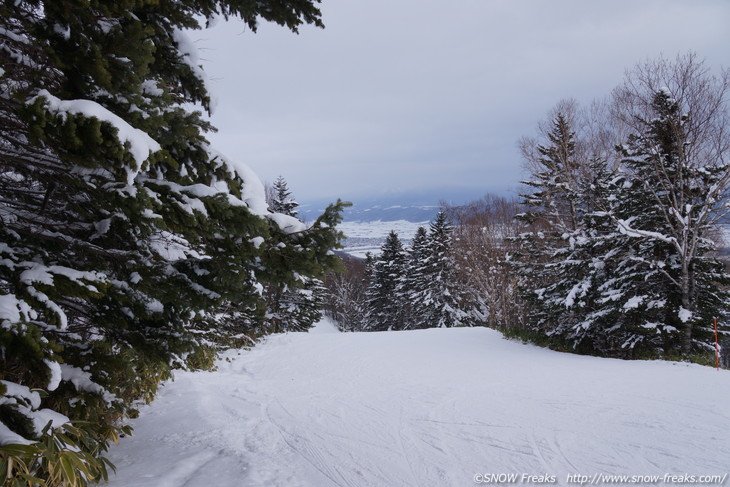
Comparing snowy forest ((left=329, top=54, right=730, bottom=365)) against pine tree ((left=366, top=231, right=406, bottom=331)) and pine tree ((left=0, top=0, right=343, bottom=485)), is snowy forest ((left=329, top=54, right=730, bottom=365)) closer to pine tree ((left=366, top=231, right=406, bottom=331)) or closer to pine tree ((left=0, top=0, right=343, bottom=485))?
pine tree ((left=0, top=0, right=343, bottom=485))

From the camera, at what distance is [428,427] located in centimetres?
471

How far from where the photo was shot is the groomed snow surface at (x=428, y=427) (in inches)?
135

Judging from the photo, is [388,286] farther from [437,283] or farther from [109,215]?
[109,215]

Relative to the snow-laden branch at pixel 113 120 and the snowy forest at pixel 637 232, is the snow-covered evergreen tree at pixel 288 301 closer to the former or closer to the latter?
the snowy forest at pixel 637 232

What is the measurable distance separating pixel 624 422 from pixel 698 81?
9644mm

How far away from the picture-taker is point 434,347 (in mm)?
12352

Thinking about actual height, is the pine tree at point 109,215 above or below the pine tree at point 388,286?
above

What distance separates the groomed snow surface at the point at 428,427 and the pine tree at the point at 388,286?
26197 mm

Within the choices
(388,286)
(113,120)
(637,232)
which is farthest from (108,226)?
(388,286)

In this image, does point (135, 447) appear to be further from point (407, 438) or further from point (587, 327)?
point (587, 327)

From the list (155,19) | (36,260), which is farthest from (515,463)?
(155,19)

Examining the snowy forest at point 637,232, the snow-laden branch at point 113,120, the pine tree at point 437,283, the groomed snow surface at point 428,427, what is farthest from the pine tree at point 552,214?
the pine tree at point 437,283

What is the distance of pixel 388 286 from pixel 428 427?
31.0 meters

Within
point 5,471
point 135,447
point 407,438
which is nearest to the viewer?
point 5,471
